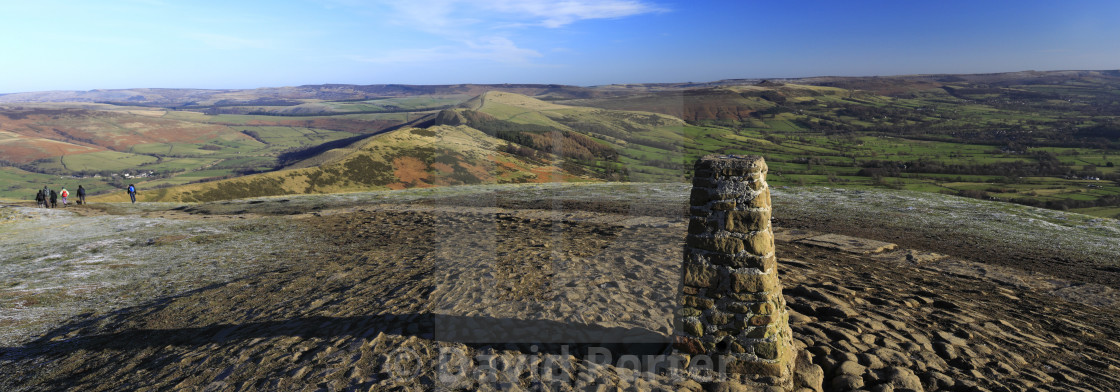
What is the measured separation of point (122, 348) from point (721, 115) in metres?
167

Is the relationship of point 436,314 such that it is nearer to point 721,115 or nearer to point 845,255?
point 845,255

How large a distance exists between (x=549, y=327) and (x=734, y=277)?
12.1 feet

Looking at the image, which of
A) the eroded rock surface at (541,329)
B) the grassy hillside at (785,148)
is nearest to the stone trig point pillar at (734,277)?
the eroded rock surface at (541,329)

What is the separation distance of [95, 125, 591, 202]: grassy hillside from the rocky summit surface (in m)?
49.3

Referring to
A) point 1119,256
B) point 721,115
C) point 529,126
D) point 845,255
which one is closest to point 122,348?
point 845,255

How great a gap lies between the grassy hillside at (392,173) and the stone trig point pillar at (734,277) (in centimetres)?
5638

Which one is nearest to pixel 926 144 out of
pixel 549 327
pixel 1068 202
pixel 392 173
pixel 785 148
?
pixel 785 148

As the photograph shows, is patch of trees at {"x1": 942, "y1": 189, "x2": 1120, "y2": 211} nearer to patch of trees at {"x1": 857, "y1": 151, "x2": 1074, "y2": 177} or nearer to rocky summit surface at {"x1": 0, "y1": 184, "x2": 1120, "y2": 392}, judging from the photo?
patch of trees at {"x1": 857, "y1": 151, "x2": 1074, "y2": 177}

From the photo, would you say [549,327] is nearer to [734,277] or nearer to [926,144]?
[734,277]

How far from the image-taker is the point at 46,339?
1077 centimetres

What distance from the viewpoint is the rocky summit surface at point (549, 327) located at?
7574 mm

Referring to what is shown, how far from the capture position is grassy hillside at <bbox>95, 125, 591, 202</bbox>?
192 feet

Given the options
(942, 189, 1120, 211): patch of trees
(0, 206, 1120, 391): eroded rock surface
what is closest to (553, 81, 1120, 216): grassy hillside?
(942, 189, 1120, 211): patch of trees

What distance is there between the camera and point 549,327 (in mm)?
9016
